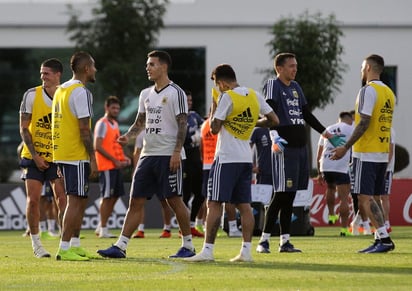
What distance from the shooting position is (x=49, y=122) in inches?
607

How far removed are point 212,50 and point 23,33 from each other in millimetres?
7184

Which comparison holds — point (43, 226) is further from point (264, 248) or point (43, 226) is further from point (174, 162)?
point (174, 162)

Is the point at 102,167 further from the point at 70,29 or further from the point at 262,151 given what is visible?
the point at 70,29

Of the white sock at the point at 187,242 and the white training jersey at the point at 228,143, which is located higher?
the white training jersey at the point at 228,143

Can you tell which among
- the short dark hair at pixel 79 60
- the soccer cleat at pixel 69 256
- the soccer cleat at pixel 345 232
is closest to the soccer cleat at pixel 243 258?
the soccer cleat at pixel 69 256

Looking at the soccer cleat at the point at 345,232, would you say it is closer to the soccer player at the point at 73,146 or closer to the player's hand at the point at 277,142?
the player's hand at the point at 277,142

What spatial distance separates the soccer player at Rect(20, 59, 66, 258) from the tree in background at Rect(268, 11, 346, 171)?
2488 centimetres

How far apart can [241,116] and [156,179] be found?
4.31ft

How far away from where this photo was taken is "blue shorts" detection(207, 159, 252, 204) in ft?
44.4

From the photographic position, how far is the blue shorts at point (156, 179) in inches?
558

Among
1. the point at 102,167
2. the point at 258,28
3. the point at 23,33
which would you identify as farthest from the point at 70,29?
the point at 102,167

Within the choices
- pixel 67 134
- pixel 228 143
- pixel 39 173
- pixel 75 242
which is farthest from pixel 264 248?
pixel 67 134

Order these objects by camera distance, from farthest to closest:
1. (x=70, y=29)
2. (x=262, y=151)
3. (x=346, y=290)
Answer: (x=70, y=29) → (x=262, y=151) → (x=346, y=290)

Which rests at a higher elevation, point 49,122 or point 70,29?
point 70,29
